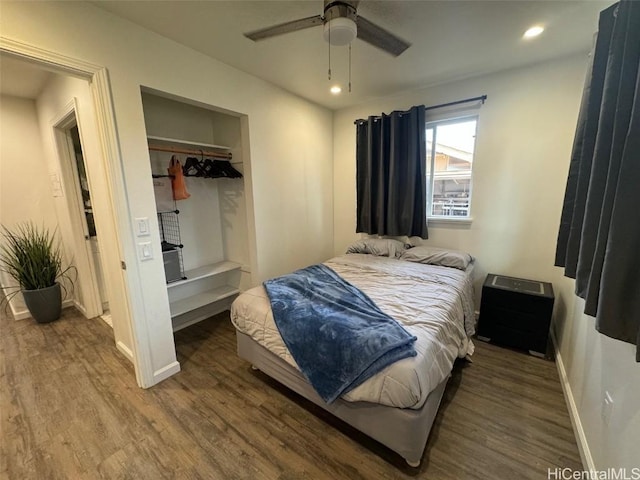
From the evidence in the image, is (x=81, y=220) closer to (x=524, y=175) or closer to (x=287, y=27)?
(x=287, y=27)

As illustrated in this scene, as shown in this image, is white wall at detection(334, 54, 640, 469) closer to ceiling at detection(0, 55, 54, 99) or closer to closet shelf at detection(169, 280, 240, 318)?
closet shelf at detection(169, 280, 240, 318)

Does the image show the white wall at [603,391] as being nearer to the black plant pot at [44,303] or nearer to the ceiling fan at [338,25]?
the ceiling fan at [338,25]

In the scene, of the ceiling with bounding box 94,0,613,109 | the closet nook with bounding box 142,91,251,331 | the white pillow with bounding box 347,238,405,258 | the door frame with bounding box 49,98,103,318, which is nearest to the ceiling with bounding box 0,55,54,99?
the door frame with bounding box 49,98,103,318

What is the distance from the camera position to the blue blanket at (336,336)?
140cm

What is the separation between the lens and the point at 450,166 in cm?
305

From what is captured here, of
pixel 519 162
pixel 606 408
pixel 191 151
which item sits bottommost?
pixel 606 408

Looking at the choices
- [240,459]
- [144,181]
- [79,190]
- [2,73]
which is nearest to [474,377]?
[240,459]

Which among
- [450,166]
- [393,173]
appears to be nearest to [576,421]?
[450,166]

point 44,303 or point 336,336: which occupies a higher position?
point 336,336

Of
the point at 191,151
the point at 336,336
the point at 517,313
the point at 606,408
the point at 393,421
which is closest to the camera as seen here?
the point at 606,408

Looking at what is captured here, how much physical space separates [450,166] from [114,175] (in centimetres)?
319

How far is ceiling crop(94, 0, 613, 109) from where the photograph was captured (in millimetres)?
1673

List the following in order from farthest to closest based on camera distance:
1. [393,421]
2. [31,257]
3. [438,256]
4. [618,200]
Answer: [31,257] → [438,256] → [393,421] → [618,200]

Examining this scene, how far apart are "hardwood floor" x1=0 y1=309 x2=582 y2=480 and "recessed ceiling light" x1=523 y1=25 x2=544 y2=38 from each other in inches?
103
